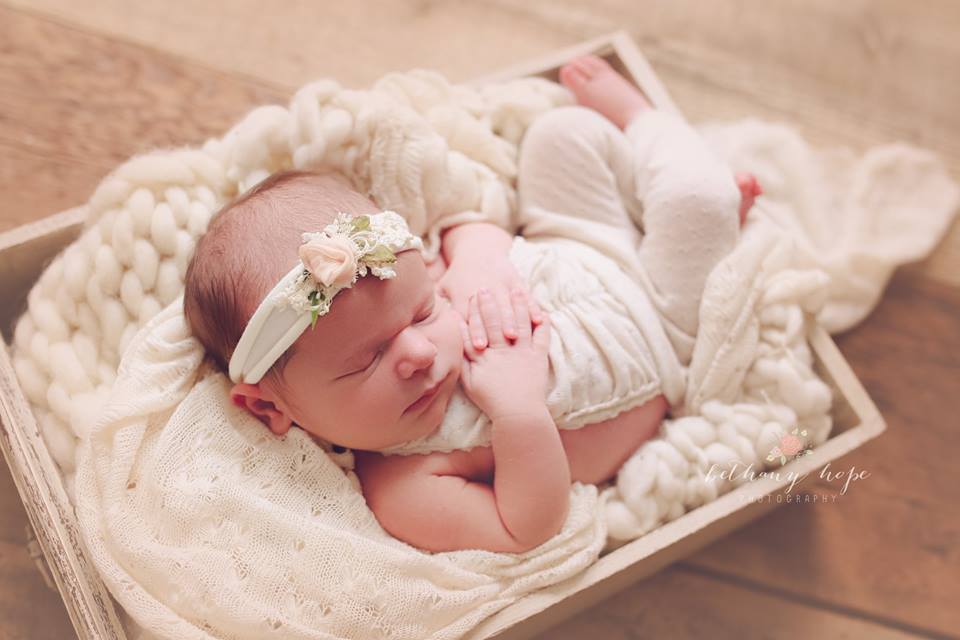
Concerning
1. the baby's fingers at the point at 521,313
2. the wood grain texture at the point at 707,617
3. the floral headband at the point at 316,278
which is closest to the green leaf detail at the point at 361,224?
the floral headband at the point at 316,278

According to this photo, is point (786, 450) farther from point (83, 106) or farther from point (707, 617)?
point (83, 106)

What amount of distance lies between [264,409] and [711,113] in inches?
37.0

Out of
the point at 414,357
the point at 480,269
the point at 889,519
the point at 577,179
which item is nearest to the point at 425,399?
the point at 414,357

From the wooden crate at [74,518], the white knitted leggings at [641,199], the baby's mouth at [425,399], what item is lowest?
the wooden crate at [74,518]

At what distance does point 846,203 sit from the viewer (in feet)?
4.58

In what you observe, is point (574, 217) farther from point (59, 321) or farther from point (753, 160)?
point (59, 321)

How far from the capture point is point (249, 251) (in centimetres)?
84

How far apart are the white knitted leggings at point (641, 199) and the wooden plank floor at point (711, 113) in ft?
1.26

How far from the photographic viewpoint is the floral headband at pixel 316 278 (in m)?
0.79

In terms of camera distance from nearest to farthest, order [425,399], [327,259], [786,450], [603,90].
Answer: [327,259] < [425,399] < [786,450] < [603,90]

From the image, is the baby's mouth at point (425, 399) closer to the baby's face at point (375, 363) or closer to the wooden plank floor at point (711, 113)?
the baby's face at point (375, 363)

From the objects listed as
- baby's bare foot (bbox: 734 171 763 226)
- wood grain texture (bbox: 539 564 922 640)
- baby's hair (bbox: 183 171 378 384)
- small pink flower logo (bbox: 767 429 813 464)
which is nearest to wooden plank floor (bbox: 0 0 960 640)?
wood grain texture (bbox: 539 564 922 640)

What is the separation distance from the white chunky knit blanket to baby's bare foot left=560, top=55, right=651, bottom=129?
0.04 metres

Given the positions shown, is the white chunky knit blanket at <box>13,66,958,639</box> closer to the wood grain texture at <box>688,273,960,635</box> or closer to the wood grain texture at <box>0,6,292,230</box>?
the wood grain texture at <box>688,273,960,635</box>
